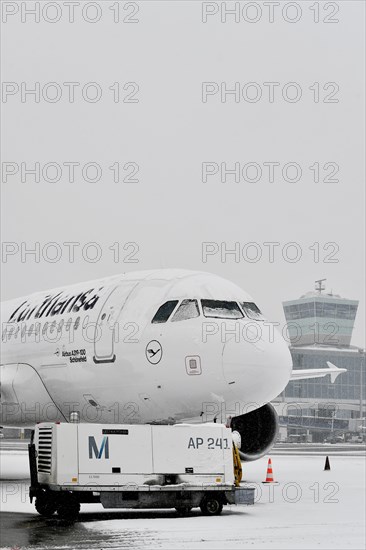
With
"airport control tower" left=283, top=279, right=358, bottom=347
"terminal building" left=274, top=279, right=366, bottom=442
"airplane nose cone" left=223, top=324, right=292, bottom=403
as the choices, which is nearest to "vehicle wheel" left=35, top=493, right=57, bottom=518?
"airplane nose cone" left=223, top=324, right=292, bottom=403

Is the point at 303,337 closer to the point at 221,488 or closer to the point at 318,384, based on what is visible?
the point at 318,384

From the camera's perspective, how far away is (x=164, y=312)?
18438 mm

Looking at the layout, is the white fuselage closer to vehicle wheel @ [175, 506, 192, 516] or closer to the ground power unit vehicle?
the ground power unit vehicle

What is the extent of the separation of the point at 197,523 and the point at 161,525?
1.96 feet

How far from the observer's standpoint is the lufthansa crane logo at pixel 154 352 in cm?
1800

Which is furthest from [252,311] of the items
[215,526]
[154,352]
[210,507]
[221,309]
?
[215,526]

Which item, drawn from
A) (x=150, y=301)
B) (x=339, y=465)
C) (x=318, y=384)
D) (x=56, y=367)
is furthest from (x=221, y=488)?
(x=318, y=384)

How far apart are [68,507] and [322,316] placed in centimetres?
12066

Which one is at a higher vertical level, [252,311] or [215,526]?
[252,311]

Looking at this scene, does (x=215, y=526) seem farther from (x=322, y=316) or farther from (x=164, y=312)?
(x=322, y=316)

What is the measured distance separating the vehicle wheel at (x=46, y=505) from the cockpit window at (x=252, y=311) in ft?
16.9

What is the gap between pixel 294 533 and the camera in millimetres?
13438

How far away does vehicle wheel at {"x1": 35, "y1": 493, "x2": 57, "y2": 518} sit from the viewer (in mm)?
15930

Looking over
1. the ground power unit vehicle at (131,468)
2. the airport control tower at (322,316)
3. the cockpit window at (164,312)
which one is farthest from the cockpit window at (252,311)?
the airport control tower at (322,316)
